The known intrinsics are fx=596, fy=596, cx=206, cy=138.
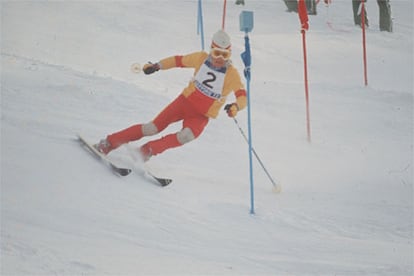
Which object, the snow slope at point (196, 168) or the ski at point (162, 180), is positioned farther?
the ski at point (162, 180)

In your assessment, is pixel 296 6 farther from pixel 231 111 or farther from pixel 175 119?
pixel 231 111

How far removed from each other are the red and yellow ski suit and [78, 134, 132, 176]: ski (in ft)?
0.61

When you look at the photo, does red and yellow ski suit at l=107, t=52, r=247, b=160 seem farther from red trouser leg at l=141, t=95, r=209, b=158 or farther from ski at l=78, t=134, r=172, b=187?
ski at l=78, t=134, r=172, b=187

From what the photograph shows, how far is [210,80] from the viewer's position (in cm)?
546

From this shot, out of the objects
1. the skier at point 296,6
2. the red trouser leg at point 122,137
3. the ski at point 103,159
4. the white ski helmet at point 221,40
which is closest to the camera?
the ski at point 103,159

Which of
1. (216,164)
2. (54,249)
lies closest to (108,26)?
(216,164)

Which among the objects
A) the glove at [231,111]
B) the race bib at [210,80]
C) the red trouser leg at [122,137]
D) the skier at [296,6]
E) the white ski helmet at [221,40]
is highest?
the white ski helmet at [221,40]

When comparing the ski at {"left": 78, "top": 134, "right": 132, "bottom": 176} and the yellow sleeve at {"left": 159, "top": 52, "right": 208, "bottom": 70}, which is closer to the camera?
the ski at {"left": 78, "top": 134, "right": 132, "bottom": 176}

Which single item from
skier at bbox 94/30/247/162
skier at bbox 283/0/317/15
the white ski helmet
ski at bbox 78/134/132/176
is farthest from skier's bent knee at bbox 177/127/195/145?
skier at bbox 283/0/317/15

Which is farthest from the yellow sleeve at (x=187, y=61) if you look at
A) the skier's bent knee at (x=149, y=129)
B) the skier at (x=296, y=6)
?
the skier at (x=296, y=6)

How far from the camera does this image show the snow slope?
4.06 m

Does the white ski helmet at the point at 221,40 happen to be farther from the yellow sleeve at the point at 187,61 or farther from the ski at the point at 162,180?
the ski at the point at 162,180

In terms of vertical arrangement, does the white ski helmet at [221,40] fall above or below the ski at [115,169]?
above

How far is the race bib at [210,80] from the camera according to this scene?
5446mm
